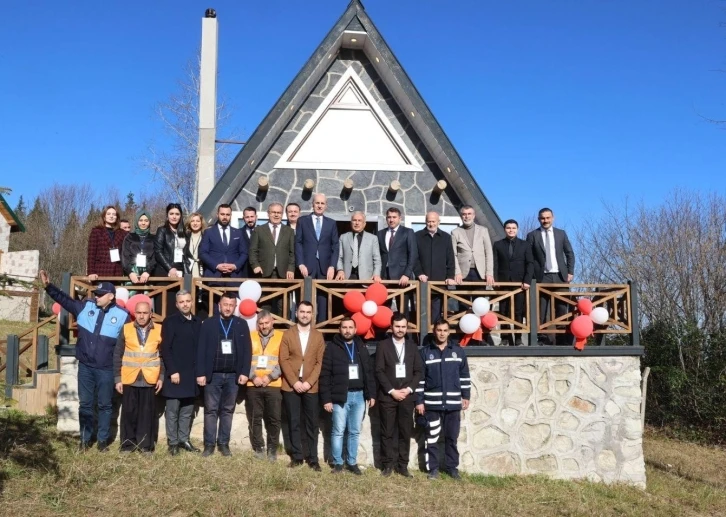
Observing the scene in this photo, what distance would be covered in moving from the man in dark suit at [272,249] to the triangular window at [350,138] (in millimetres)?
2554

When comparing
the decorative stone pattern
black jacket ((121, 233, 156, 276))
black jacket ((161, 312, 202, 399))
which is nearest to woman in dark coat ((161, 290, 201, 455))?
black jacket ((161, 312, 202, 399))

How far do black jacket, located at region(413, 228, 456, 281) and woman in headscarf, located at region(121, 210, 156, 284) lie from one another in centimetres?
340

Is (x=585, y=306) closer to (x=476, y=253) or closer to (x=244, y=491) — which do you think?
(x=476, y=253)

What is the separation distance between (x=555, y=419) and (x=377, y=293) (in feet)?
9.78

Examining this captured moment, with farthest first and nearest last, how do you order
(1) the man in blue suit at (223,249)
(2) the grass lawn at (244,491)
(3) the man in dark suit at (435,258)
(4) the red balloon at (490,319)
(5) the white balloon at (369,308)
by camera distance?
(3) the man in dark suit at (435,258) → (4) the red balloon at (490,319) → (1) the man in blue suit at (223,249) → (5) the white balloon at (369,308) → (2) the grass lawn at (244,491)

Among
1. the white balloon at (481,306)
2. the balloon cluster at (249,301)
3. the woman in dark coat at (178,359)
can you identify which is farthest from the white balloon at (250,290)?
the white balloon at (481,306)

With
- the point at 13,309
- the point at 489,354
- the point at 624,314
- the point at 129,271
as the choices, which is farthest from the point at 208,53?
the point at 13,309

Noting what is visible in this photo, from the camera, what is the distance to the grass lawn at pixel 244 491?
5.87 m

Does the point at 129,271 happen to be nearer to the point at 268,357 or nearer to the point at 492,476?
the point at 268,357

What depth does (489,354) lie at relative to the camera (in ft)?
27.2

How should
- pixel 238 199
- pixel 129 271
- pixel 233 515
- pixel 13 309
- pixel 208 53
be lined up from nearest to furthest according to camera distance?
1. pixel 233 515
2. pixel 129 271
3. pixel 238 199
4. pixel 208 53
5. pixel 13 309

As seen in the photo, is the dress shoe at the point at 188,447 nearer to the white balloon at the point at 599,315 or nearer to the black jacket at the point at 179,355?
the black jacket at the point at 179,355

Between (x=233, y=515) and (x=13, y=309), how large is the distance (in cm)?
2178

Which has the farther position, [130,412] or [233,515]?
[130,412]
